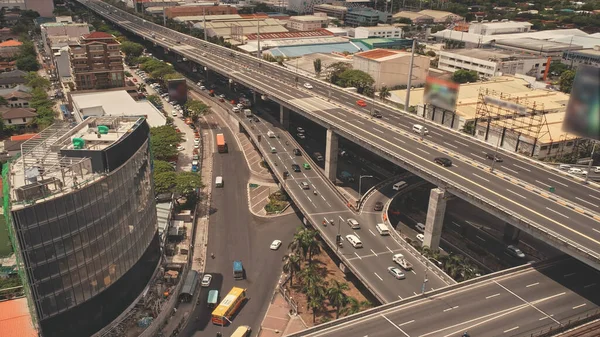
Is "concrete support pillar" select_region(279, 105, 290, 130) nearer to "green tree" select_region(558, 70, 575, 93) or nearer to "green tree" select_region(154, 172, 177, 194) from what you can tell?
"green tree" select_region(154, 172, 177, 194)

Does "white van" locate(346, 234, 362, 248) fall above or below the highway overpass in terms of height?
below

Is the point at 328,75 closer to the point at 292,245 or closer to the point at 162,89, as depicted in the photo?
the point at 162,89

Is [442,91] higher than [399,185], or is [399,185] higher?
[442,91]

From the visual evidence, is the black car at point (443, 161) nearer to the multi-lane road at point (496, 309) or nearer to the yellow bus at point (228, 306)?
the multi-lane road at point (496, 309)

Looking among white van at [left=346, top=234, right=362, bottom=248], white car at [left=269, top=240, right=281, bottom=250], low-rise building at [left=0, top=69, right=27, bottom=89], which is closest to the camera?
white van at [left=346, top=234, right=362, bottom=248]

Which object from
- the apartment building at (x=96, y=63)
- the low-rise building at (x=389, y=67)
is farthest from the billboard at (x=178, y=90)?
the low-rise building at (x=389, y=67)

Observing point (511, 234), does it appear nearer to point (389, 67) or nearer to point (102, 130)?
point (102, 130)

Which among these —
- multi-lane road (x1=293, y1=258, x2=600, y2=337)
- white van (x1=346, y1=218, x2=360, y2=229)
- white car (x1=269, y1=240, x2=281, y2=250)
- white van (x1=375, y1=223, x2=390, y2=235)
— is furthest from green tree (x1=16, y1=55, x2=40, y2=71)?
multi-lane road (x1=293, y1=258, x2=600, y2=337)

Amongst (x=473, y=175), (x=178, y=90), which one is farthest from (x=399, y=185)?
(x=178, y=90)
